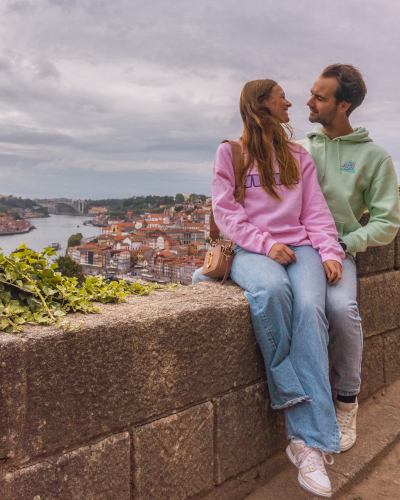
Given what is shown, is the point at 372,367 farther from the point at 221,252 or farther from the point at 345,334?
the point at 221,252

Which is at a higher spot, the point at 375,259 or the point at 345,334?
the point at 375,259

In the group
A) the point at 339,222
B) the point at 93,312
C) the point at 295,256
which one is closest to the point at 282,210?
the point at 295,256

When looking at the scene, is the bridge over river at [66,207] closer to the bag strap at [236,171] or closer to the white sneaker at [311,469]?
the bag strap at [236,171]

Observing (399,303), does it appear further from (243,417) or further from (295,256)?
(243,417)

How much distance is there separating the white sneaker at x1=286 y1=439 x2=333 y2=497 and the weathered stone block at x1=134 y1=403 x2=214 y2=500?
347 millimetres

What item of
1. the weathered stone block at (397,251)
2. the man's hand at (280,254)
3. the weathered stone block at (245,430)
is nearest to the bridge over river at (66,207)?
the weathered stone block at (397,251)

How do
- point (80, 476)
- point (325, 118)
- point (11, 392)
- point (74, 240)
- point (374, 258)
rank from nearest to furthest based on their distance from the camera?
point (11, 392) → point (80, 476) → point (325, 118) → point (374, 258) → point (74, 240)

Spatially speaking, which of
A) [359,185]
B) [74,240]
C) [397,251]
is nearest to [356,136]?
[359,185]

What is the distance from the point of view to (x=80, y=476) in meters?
1.42

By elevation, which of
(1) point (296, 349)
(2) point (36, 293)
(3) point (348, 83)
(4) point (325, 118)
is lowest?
(1) point (296, 349)

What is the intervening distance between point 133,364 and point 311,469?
834 mm

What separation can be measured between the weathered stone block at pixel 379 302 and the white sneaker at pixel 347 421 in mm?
607

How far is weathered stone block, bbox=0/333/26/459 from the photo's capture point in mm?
1261

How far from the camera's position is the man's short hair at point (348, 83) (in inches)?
101
